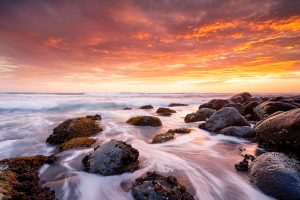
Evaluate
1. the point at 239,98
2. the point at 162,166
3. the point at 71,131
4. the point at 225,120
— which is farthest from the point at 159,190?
the point at 239,98

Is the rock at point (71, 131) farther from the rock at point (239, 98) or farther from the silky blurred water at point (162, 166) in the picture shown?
the rock at point (239, 98)

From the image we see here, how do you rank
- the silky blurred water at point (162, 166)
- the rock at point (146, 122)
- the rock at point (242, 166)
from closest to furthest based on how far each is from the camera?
the silky blurred water at point (162, 166)
the rock at point (242, 166)
the rock at point (146, 122)

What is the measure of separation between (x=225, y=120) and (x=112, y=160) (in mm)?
6036

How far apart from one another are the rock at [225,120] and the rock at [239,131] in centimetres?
46

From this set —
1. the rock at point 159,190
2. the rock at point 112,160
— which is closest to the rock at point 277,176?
the rock at point 159,190

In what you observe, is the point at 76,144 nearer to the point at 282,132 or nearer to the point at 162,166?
the point at 162,166

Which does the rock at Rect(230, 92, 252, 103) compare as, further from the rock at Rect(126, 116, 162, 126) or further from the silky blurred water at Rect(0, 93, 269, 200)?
the silky blurred water at Rect(0, 93, 269, 200)

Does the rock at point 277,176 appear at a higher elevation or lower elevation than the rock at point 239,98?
lower

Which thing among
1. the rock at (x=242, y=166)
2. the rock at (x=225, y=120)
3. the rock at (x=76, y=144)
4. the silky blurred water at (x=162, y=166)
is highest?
the rock at (x=225, y=120)

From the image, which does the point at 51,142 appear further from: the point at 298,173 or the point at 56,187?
the point at 298,173

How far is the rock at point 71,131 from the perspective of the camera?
8.21 m

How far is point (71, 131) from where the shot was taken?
8461mm

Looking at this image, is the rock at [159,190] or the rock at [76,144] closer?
the rock at [159,190]

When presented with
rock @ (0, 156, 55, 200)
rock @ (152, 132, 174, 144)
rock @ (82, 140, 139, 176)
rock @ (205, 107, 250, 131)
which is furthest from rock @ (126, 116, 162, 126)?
rock @ (0, 156, 55, 200)
